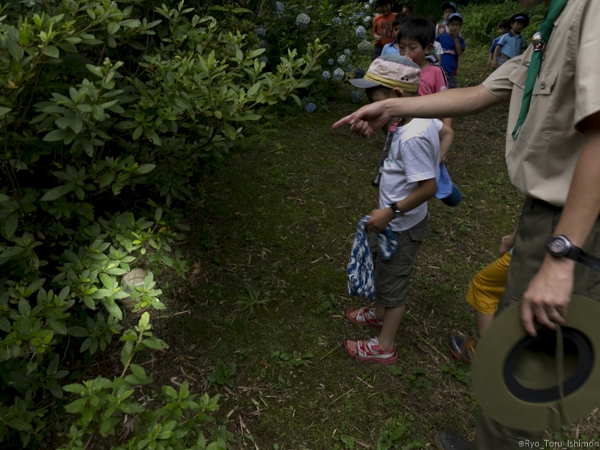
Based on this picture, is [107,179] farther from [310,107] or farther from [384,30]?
[384,30]

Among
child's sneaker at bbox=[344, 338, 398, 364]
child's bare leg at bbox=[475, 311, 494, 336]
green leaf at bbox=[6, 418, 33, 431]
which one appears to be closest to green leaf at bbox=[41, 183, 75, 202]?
green leaf at bbox=[6, 418, 33, 431]

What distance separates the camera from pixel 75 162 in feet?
6.81

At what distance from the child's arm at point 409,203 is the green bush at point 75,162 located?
0.80 m

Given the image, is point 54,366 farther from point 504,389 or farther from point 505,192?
point 505,192

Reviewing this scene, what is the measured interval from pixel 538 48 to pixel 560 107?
0.92 feet

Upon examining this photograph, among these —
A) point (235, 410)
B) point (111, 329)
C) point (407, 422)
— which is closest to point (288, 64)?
point (111, 329)

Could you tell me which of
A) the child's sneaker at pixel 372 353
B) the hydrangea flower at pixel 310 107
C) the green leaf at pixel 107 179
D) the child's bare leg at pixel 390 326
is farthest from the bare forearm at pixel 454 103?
the hydrangea flower at pixel 310 107

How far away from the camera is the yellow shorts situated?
2592mm

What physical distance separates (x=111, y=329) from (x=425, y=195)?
161 cm

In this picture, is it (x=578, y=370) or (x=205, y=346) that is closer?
(x=578, y=370)

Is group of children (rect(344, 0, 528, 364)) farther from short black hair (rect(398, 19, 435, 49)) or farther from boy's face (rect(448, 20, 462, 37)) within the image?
boy's face (rect(448, 20, 462, 37))

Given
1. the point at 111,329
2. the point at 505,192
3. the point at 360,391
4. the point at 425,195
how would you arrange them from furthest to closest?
the point at 505,192 → the point at 360,391 → the point at 425,195 → the point at 111,329

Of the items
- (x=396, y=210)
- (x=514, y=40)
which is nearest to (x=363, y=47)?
(x=514, y=40)

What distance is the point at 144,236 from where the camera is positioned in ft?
6.95
